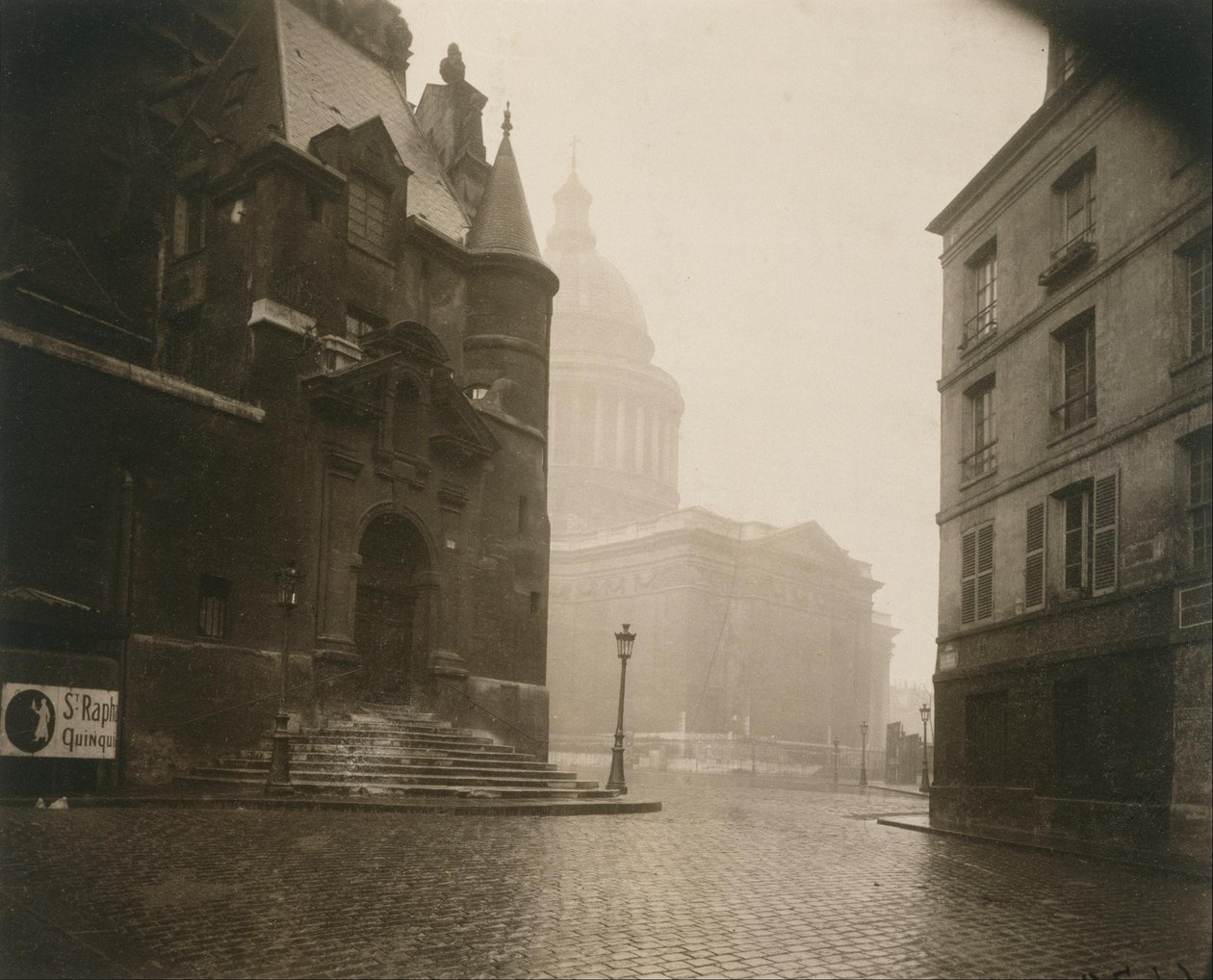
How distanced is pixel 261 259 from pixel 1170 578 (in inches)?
697

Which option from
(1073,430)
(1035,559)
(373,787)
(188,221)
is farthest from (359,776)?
(188,221)

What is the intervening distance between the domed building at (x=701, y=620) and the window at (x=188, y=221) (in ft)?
132

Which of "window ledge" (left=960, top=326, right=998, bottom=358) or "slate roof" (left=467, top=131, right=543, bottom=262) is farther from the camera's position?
"slate roof" (left=467, top=131, right=543, bottom=262)

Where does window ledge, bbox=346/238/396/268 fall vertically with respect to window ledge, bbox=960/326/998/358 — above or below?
above

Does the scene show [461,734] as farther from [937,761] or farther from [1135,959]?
[1135,959]

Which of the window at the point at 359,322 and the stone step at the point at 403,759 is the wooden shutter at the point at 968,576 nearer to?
the stone step at the point at 403,759

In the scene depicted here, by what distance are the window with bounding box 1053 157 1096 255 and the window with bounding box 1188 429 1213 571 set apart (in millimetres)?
4473

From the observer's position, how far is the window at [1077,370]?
1745cm

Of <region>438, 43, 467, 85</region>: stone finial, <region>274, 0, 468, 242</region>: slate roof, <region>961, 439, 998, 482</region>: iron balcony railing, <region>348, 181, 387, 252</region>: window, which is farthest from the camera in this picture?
<region>438, 43, 467, 85</region>: stone finial

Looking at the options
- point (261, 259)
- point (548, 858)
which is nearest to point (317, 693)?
point (261, 259)

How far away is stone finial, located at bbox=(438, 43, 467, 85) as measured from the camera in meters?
33.4

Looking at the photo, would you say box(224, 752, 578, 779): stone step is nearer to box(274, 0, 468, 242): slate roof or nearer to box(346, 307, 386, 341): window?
box(346, 307, 386, 341): window

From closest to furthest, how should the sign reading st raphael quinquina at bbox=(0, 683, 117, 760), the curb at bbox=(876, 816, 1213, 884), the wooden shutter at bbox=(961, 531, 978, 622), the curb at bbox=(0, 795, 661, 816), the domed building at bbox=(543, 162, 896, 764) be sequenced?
the curb at bbox=(876, 816, 1213, 884), the curb at bbox=(0, 795, 661, 816), the sign reading st raphael quinquina at bbox=(0, 683, 117, 760), the wooden shutter at bbox=(961, 531, 978, 622), the domed building at bbox=(543, 162, 896, 764)

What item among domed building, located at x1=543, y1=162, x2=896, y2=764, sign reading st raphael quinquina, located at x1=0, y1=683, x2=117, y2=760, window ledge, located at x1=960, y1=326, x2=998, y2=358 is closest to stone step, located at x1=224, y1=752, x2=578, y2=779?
sign reading st raphael quinquina, located at x1=0, y1=683, x2=117, y2=760
